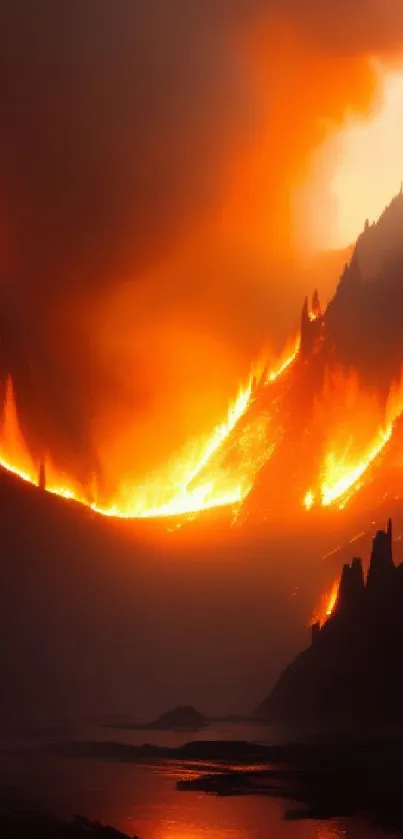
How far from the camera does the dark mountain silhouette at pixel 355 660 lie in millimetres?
85500

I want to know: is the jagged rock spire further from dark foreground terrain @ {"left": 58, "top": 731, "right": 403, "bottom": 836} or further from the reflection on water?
the reflection on water

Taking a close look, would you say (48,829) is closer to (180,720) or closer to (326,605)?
(180,720)

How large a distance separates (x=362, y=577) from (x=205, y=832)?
115 feet

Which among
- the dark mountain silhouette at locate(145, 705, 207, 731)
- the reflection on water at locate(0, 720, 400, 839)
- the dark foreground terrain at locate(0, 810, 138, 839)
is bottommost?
the dark foreground terrain at locate(0, 810, 138, 839)

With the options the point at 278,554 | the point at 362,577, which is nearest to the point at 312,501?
the point at 278,554

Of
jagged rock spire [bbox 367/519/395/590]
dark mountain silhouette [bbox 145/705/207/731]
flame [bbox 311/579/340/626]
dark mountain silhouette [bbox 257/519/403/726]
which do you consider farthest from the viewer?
flame [bbox 311/579/340/626]

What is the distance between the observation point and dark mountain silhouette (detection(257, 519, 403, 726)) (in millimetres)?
85500

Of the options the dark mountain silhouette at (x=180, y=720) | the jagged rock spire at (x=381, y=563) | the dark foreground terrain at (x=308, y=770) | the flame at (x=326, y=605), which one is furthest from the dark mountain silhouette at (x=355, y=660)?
the dark foreground terrain at (x=308, y=770)

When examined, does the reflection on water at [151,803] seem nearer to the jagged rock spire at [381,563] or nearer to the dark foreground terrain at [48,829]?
the dark foreground terrain at [48,829]

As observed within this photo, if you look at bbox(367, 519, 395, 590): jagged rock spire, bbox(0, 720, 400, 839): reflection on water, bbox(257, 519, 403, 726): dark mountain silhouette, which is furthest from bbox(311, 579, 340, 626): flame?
bbox(0, 720, 400, 839): reflection on water

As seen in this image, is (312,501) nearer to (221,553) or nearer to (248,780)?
(221,553)

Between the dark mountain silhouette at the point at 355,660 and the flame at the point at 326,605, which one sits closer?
the dark mountain silhouette at the point at 355,660

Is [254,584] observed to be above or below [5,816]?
above

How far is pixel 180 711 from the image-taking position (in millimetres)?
92812
